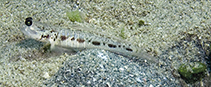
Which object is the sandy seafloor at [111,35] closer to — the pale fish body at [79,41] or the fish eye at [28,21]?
the pale fish body at [79,41]

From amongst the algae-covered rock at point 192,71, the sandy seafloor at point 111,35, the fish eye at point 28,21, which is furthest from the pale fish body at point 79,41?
the algae-covered rock at point 192,71

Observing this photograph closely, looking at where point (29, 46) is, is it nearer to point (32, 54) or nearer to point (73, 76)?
point (32, 54)

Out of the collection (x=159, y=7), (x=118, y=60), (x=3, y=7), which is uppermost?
(x=3, y=7)

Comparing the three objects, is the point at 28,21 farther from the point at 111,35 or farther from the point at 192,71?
the point at 192,71

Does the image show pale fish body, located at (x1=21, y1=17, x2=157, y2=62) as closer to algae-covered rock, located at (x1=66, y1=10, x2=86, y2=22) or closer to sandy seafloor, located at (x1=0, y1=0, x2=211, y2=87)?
sandy seafloor, located at (x1=0, y1=0, x2=211, y2=87)

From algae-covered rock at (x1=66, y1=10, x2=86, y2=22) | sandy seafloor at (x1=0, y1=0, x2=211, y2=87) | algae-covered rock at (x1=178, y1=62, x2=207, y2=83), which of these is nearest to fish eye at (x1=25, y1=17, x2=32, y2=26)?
sandy seafloor at (x1=0, y1=0, x2=211, y2=87)

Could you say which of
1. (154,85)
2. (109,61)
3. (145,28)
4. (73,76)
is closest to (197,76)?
(154,85)

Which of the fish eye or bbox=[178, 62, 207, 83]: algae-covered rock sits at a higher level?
the fish eye
